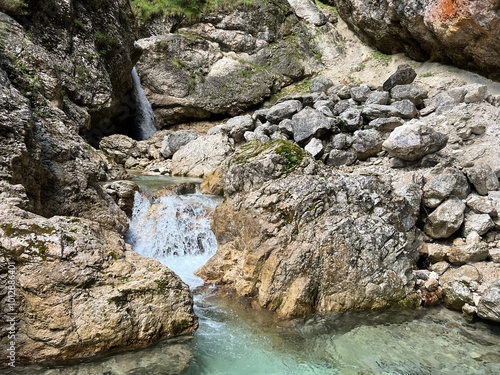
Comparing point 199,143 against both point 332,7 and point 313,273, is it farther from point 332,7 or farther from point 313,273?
point 332,7

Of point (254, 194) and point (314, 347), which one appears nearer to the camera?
point (314, 347)

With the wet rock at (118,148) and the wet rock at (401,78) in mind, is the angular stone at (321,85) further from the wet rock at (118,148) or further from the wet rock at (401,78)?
the wet rock at (118,148)

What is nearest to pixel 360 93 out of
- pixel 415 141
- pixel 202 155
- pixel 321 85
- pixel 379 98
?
pixel 379 98

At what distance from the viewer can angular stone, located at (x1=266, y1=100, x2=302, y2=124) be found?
44.9ft

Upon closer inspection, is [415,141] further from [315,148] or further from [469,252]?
[469,252]

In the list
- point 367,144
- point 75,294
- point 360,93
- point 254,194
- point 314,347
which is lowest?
point 314,347

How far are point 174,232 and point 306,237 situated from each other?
120 inches

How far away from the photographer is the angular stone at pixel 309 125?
464 inches

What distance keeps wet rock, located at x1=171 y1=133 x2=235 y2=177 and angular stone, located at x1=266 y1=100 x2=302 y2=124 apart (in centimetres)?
180

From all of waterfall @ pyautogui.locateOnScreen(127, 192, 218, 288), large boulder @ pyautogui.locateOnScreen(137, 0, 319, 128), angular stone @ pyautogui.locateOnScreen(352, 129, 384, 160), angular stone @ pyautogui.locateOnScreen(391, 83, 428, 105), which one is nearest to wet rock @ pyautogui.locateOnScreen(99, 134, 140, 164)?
large boulder @ pyautogui.locateOnScreen(137, 0, 319, 128)

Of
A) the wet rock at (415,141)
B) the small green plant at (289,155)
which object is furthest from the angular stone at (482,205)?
the small green plant at (289,155)

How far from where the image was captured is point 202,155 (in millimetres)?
12984

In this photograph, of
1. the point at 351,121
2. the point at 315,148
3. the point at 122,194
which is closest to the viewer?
the point at 122,194

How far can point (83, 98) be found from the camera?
36.6ft
